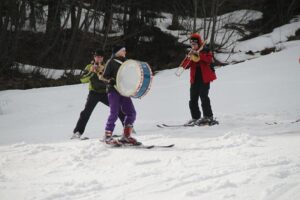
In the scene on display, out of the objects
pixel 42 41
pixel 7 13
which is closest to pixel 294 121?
pixel 7 13

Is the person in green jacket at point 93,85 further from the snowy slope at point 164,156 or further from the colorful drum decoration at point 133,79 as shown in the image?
the colorful drum decoration at point 133,79

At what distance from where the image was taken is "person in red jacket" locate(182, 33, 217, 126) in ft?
28.5

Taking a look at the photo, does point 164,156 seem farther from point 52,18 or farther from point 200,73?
point 52,18

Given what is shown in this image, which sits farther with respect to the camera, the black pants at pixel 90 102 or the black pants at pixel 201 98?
the black pants at pixel 201 98

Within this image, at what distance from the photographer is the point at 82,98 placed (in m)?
13.6

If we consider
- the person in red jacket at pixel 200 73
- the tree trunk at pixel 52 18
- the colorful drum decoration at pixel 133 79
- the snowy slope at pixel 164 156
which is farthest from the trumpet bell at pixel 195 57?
the tree trunk at pixel 52 18

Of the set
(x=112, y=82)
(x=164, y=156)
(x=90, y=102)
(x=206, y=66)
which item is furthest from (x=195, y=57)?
(x=164, y=156)

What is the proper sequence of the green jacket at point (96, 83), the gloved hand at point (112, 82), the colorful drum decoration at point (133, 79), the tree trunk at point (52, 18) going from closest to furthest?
the colorful drum decoration at point (133, 79) → the gloved hand at point (112, 82) → the green jacket at point (96, 83) → the tree trunk at point (52, 18)

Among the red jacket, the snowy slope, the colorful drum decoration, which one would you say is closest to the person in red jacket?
the red jacket

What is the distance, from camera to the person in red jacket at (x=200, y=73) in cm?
869

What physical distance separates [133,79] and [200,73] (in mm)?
2589

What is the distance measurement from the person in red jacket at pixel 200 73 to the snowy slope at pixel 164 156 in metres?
0.53

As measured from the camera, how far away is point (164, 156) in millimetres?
5906

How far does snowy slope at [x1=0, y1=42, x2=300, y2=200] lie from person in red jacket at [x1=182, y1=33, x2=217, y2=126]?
1.74ft
